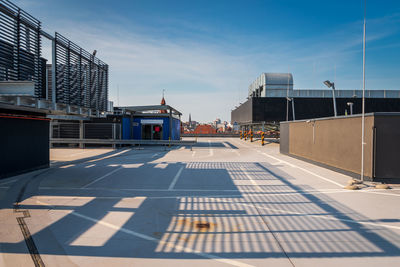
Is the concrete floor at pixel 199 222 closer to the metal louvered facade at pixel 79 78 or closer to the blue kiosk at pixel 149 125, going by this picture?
the metal louvered facade at pixel 79 78

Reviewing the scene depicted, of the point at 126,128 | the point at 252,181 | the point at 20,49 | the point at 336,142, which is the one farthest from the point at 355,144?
the point at 126,128

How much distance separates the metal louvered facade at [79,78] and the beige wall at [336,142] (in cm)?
1313

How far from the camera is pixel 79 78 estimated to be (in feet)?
46.9

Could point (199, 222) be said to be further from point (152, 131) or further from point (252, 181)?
point (152, 131)

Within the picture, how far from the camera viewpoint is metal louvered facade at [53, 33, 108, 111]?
12.6 m

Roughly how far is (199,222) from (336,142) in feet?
28.8

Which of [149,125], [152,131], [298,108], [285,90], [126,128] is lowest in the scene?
[152,131]

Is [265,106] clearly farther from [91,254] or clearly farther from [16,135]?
[91,254]

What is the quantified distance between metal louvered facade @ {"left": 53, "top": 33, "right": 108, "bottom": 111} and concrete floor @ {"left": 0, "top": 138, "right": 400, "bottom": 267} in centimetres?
519

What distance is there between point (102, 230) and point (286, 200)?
4860mm

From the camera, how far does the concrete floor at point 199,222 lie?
13.0 feet

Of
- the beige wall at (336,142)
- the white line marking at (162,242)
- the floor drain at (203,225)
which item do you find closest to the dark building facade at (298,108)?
the beige wall at (336,142)

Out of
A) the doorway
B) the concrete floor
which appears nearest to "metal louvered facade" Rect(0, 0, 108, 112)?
the concrete floor

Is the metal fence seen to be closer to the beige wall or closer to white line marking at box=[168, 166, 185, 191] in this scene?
white line marking at box=[168, 166, 185, 191]
